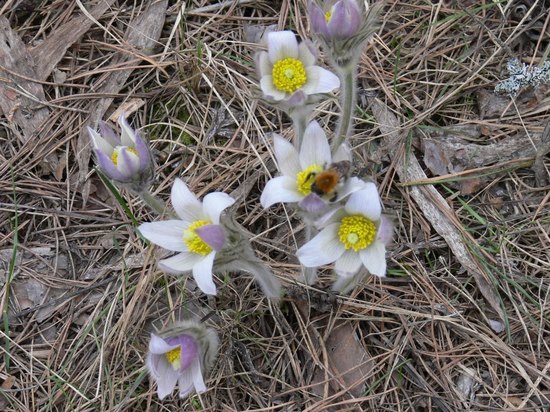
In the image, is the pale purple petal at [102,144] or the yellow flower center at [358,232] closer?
the yellow flower center at [358,232]

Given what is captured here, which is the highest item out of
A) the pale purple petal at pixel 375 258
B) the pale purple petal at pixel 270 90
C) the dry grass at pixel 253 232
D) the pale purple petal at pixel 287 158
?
the pale purple petal at pixel 270 90

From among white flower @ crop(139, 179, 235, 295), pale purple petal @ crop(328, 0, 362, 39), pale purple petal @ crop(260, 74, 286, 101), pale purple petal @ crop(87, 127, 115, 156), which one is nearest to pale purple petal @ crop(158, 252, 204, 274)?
white flower @ crop(139, 179, 235, 295)

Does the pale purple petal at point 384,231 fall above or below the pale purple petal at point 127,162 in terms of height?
below

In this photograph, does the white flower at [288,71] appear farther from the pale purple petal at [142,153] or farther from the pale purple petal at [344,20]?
the pale purple petal at [142,153]

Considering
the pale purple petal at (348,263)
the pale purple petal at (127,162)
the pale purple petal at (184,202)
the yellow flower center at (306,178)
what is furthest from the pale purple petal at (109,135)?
the pale purple petal at (348,263)

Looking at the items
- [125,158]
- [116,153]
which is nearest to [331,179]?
[125,158]

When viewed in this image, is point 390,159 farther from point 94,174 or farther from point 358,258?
point 94,174

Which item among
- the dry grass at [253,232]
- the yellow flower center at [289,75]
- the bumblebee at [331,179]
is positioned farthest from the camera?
the dry grass at [253,232]

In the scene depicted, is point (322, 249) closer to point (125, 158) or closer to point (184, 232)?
point (184, 232)

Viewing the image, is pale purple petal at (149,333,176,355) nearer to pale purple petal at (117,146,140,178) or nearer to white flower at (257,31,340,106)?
pale purple petal at (117,146,140,178)
